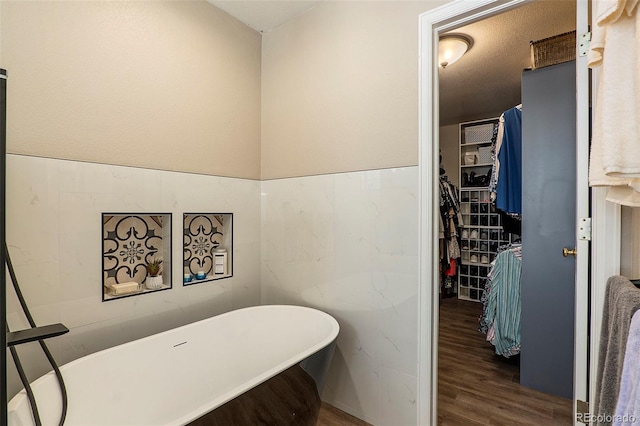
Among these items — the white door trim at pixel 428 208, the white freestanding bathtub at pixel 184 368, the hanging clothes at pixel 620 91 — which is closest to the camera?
the hanging clothes at pixel 620 91

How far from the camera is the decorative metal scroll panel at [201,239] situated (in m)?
2.07

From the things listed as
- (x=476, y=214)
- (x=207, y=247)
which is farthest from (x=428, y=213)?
(x=476, y=214)

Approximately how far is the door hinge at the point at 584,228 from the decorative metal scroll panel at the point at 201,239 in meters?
2.01

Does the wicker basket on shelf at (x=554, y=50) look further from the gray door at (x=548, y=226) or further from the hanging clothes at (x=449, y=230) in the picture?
the hanging clothes at (x=449, y=230)

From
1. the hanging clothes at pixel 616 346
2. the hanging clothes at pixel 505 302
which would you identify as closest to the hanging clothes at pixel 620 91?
the hanging clothes at pixel 616 346

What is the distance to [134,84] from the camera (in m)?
1.73

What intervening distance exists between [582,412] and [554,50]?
6.98 ft

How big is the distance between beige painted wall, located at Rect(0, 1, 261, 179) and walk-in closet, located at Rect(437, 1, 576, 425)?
1476mm

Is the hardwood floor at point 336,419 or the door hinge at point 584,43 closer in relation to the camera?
the door hinge at point 584,43

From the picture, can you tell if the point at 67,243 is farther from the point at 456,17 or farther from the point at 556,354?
the point at 556,354

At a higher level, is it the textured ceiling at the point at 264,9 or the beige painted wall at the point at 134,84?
the textured ceiling at the point at 264,9

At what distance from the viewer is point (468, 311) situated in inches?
154

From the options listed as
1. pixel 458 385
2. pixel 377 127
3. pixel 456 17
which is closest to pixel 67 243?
pixel 377 127

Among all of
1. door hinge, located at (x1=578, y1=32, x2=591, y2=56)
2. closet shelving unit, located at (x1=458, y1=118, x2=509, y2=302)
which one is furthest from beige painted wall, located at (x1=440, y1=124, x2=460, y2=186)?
door hinge, located at (x1=578, y1=32, x2=591, y2=56)
